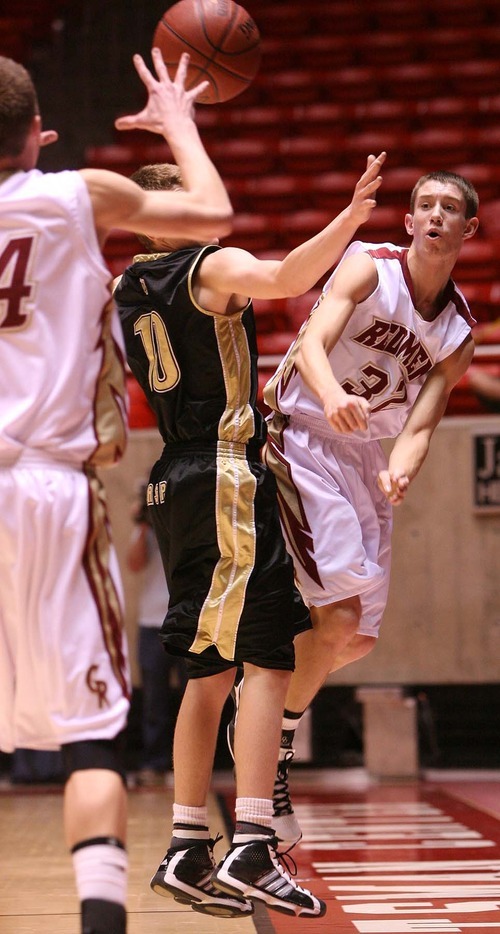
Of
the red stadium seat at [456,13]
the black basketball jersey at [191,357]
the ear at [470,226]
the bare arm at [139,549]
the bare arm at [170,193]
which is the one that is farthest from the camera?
the red stadium seat at [456,13]

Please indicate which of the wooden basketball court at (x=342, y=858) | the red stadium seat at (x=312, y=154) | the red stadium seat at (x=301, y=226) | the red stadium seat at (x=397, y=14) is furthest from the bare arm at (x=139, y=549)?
the red stadium seat at (x=397, y=14)

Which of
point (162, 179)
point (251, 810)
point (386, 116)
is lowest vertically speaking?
point (251, 810)

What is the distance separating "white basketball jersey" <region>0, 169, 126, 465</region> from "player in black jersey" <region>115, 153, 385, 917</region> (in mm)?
826

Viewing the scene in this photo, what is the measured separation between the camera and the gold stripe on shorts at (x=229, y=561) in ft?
11.4

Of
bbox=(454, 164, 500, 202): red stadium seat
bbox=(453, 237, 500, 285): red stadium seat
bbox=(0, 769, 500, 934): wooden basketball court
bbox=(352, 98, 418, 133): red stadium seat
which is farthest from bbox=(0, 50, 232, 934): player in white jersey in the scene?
bbox=(352, 98, 418, 133): red stadium seat

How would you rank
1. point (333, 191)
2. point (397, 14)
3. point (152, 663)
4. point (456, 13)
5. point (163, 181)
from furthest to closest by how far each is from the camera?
1. point (397, 14)
2. point (456, 13)
3. point (333, 191)
4. point (152, 663)
5. point (163, 181)

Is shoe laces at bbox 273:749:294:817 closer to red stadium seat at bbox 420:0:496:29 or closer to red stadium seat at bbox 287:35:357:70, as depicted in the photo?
red stadium seat at bbox 287:35:357:70

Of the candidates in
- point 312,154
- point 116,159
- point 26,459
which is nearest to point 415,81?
point 312,154

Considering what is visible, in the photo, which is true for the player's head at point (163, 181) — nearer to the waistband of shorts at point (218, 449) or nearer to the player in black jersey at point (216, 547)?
the player in black jersey at point (216, 547)

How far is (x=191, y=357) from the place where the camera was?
142 inches

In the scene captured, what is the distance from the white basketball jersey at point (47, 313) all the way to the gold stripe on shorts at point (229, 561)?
99cm

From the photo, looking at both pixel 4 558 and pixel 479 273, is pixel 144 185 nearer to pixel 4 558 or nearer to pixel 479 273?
pixel 4 558

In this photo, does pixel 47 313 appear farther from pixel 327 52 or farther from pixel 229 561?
pixel 327 52

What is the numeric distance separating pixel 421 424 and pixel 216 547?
92cm
